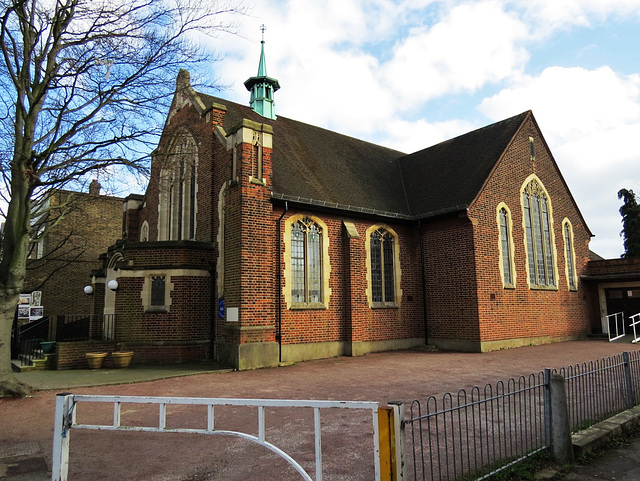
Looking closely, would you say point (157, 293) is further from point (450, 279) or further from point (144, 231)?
point (450, 279)

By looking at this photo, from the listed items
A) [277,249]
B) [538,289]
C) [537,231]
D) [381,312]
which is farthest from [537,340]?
[277,249]

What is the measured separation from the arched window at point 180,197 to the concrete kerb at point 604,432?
13803mm

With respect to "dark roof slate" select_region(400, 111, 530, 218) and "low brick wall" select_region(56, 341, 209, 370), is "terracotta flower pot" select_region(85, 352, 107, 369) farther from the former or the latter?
"dark roof slate" select_region(400, 111, 530, 218)

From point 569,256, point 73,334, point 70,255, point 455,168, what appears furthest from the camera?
point 70,255

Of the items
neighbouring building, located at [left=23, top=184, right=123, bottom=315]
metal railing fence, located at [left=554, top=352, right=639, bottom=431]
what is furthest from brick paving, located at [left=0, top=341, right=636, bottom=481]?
neighbouring building, located at [left=23, top=184, right=123, bottom=315]

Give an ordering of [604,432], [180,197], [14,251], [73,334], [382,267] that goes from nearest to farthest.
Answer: [604,432], [14,251], [382,267], [73,334], [180,197]

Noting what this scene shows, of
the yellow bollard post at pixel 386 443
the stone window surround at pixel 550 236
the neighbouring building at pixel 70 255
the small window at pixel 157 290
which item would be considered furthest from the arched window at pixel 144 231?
the yellow bollard post at pixel 386 443

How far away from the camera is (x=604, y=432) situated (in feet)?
18.4

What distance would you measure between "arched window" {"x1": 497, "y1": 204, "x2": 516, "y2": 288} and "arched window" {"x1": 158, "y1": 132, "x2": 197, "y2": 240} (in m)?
11.8

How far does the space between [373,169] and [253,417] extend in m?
15.3

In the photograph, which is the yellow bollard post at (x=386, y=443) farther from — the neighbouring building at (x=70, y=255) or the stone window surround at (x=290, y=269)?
Result: the neighbouring building at (x=70, y=255)

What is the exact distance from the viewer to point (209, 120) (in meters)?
15.8

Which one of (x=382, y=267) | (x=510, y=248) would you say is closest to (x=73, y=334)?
(x=382, y=267)

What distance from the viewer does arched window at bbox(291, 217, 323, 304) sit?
14570 mm
